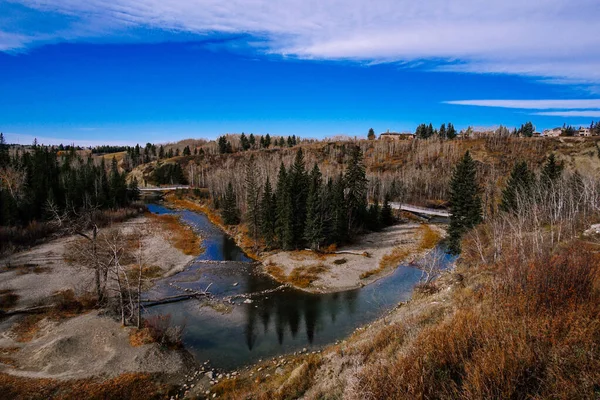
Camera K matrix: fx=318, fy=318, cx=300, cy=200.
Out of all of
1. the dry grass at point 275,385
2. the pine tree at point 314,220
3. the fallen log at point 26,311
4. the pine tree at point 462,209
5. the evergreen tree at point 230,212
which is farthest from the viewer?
the evergreen tree at point 230,212

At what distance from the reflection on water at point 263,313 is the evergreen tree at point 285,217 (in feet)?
25.8

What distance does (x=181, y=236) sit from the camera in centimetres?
5803

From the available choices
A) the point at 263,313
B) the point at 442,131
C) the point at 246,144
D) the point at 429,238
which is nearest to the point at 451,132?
the point at 442,131

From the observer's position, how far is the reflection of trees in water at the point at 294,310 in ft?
85.5

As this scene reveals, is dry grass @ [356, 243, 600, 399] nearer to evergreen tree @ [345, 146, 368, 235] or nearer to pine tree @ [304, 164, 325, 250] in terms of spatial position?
pine tree @ [304, 164, 325, 250]

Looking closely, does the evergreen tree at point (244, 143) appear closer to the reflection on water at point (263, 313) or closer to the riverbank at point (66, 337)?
the reflection on water at point (263, 313)

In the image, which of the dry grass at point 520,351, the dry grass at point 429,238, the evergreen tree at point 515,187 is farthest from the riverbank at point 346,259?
the dry grass at point 520,351

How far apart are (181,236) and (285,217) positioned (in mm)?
22242

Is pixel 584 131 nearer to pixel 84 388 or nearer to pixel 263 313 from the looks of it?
pixel 263 313

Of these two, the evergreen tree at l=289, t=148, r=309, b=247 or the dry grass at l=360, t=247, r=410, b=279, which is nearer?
the dry grass at l=360, t=247, r=410, b=279

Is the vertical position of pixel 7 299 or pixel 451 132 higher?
pixel 451 132

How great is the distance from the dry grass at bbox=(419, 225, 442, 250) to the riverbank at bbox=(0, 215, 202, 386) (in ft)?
129

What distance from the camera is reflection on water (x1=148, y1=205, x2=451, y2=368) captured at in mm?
23531

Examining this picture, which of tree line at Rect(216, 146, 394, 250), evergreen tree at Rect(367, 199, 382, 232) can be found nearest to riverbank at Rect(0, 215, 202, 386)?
tree line at Rect(216, 146, 394, 250)
